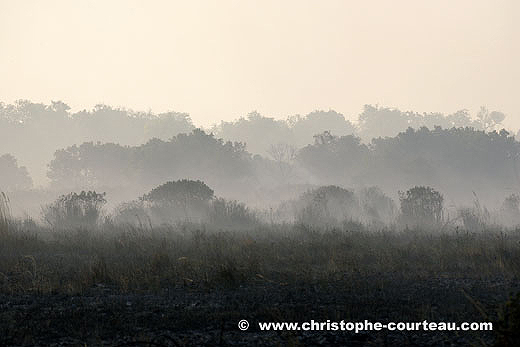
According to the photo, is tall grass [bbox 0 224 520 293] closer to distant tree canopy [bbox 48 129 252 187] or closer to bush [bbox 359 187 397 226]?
bush [bbox 359 187 397 226]

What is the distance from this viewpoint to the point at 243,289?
28.5ft

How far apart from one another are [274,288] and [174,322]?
254cm

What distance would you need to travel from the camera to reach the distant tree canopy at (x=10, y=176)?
46656mm

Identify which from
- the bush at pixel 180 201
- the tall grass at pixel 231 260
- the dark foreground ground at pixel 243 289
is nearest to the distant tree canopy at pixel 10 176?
the bush at pixel 180 201

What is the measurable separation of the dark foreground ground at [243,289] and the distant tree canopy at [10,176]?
37202mm

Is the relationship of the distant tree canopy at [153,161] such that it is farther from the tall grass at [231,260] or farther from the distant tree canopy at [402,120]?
the distant tree canopy at [402,120]

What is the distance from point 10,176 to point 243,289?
45.4 meters

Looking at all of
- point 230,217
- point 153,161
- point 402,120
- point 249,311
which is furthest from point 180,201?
point 402,120

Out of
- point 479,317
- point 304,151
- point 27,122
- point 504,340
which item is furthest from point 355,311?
point 27,122

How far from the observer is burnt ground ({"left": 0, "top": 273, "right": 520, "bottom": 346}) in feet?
19.3

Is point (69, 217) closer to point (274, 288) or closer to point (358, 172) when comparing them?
point (274, 288)

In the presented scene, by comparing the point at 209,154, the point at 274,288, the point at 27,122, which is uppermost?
the point at 27,122

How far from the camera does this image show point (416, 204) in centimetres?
2230

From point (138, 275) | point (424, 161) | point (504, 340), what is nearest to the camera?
point (504, 340)
